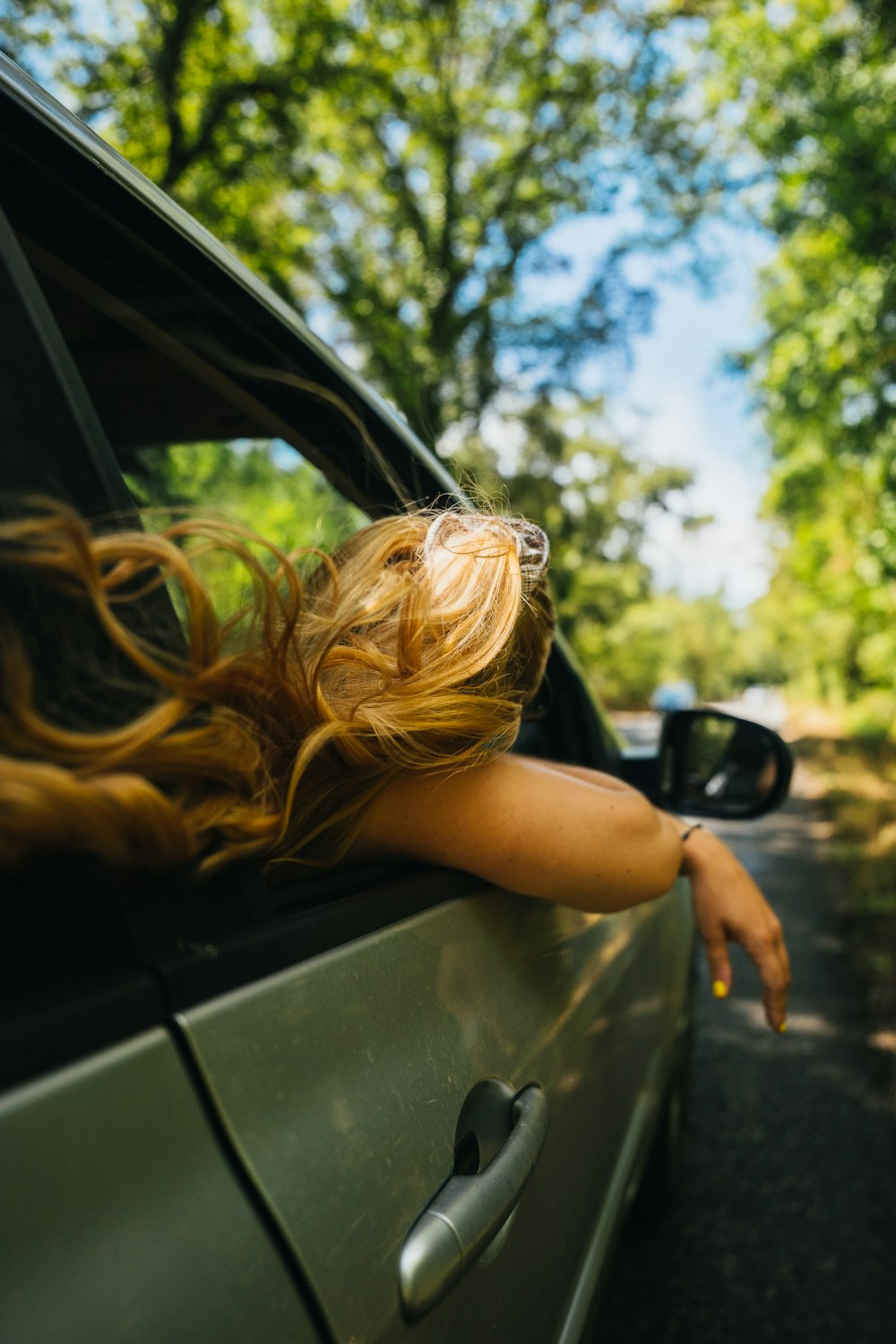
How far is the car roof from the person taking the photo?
0.90 meters

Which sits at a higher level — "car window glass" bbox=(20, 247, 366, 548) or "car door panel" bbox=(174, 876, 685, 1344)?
"car window glass" bbox=(20, 247, 366, 548)

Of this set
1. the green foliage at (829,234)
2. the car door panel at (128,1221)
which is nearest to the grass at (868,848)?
the green foliage at (829,234)

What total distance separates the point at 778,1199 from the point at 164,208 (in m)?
3.40

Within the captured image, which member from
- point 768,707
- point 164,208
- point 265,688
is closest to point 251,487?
point 164,208

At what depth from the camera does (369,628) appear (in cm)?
119

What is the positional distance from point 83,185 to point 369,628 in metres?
0.57

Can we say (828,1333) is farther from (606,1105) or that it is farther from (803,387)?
(803,387)

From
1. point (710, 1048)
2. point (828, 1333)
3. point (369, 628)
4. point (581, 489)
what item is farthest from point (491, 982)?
point (581, 489)

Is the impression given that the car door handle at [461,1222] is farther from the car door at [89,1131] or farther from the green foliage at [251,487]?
the green foliage at [251,487]

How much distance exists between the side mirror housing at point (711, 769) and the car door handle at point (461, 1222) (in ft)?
4.57

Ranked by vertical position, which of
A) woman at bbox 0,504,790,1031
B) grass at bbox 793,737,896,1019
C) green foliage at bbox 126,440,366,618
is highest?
green foliage at bbox 126,440,366,618

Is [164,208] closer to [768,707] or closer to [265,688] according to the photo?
[265,688]

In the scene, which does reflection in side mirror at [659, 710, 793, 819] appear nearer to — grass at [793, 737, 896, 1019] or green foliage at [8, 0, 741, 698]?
grass at [793, 737, 896, 1019]

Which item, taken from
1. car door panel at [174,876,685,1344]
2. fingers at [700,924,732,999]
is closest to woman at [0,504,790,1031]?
car door panel at [174,876,685,1344]
